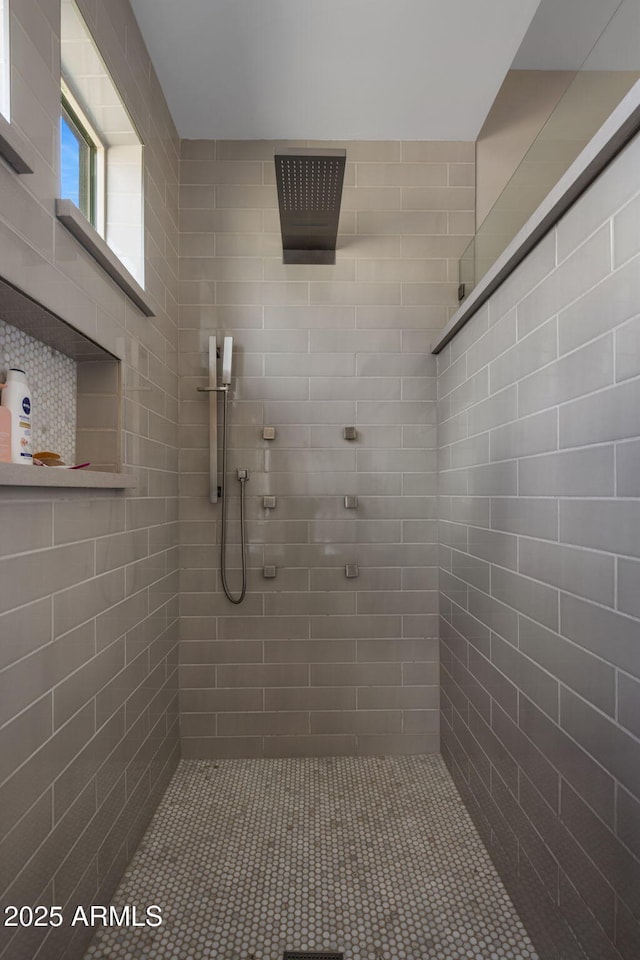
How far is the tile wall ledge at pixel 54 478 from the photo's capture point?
1.06 meters

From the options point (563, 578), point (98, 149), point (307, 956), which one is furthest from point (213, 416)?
point (307, 956)

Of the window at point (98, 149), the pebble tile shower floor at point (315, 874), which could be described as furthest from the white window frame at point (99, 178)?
the pebble tile shower floor at point (315, 874)

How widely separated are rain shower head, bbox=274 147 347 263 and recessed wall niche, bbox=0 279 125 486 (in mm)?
1009

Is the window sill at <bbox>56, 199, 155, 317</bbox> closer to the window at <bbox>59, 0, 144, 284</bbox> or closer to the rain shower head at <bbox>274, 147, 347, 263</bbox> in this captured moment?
the window at <bbox>59, 0, 144, 284</bbox>

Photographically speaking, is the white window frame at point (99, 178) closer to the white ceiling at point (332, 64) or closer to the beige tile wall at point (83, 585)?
the beige tile wall at point (83, 585)

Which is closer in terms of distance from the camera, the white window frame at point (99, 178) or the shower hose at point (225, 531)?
the white window frame at point (99, 178)

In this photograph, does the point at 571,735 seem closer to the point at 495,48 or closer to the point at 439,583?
the point at 439,583

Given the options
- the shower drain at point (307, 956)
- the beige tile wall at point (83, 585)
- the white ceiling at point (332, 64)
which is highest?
the white ceiling at point (332, 64)

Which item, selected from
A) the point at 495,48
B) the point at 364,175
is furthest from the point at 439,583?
the point at 495,48

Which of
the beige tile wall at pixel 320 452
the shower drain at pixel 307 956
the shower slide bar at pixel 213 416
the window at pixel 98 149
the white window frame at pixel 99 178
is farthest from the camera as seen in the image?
the beige tile wall at pixel 320 452

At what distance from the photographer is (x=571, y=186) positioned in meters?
1.20

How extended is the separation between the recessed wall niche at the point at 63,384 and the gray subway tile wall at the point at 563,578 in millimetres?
1245

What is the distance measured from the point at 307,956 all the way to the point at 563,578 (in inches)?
50.3

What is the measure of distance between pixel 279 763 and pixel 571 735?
166 cm
